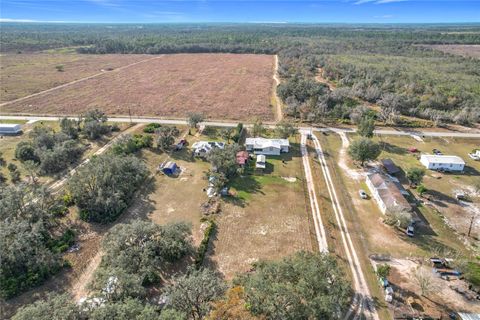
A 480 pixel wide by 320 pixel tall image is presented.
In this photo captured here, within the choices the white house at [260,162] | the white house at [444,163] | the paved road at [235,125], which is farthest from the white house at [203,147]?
the white house at [444,163]

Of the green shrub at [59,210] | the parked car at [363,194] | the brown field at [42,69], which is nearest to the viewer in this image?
the green shrub at [59,210]

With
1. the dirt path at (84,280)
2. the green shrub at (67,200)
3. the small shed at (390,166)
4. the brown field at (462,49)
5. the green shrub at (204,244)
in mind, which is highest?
the brown field at (462,49)

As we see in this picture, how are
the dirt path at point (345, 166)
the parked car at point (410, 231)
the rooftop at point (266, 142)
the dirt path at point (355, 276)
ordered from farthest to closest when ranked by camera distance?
the rooftop at point (266, 142) → the dirt path at point (345, 166) → the parked car at point (410, 231) → the dirt path at point (355, 276)

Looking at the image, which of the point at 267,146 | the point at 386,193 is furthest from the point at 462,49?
the point at 386,193

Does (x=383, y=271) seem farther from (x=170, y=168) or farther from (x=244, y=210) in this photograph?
(x=170, y=168)

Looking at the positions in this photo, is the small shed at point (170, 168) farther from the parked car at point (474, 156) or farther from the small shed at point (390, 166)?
the parked car at point (474, 156)

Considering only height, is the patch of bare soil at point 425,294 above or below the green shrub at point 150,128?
below
